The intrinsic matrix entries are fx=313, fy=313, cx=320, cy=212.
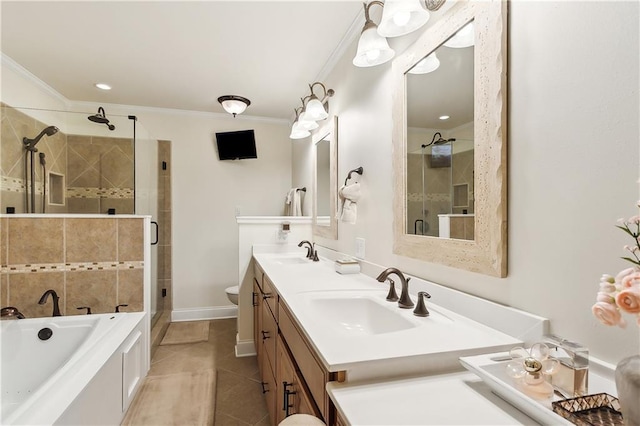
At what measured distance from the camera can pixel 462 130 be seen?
1.14 meters

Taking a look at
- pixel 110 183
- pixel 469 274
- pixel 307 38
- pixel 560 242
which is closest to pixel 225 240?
pixel 110 183

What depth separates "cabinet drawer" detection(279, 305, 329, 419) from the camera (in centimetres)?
82

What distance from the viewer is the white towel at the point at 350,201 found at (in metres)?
1.97

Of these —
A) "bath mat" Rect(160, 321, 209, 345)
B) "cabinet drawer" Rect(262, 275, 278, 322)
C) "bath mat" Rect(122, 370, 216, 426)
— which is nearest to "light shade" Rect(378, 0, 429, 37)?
"cabinet drawer" Rect(262, 275, 278, 322)

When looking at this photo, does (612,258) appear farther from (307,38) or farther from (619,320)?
(307,38)

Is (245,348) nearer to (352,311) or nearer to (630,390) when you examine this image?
(352,311)

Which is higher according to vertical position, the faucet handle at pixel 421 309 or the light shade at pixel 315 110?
the light shade at pixel 315 110

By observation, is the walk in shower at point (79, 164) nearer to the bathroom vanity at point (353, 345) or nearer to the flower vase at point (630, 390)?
the bathroom vanity at point (353, 345)

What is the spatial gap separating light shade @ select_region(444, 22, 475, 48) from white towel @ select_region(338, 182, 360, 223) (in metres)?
0.94

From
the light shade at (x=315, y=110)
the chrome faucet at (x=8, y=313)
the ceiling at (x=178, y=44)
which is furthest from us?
the light shade at (x=315, y=110)

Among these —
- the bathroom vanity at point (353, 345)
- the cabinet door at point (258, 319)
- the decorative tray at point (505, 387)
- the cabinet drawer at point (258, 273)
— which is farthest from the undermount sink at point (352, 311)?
the cabinet door at point (258, 319)

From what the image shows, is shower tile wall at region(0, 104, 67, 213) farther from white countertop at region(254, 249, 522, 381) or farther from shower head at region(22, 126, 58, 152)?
white countertop at region(254, 249, 522, 381)

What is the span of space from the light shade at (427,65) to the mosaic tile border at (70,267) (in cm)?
231

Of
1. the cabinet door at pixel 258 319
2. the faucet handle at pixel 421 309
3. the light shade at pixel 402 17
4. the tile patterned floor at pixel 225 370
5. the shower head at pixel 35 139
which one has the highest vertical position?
the light shade at pixel 402 17
